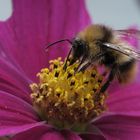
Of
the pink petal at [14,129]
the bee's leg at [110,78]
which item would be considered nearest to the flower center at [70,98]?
the bee's leg at [110,78]

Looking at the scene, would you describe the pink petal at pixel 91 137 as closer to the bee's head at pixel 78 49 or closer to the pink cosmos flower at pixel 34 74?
the pink cosmos flower at pixel 34 74

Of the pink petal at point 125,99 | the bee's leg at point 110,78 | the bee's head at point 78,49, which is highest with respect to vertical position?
the bee's head at point 78,49

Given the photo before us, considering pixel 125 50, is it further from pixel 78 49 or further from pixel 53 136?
pixel 53 136

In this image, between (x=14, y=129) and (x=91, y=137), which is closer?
(x=14, y=129)

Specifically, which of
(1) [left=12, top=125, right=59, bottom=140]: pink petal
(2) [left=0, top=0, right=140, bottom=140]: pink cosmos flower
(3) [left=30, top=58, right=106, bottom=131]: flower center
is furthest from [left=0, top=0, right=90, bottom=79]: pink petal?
(1) [left=12, top=125, right=59, bottom=140]: pink petal

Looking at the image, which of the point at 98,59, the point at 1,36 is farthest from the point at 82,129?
the point at 1,36

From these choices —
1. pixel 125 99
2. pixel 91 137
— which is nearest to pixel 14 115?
pixel 91 137

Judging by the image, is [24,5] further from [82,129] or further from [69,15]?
[82,129]
